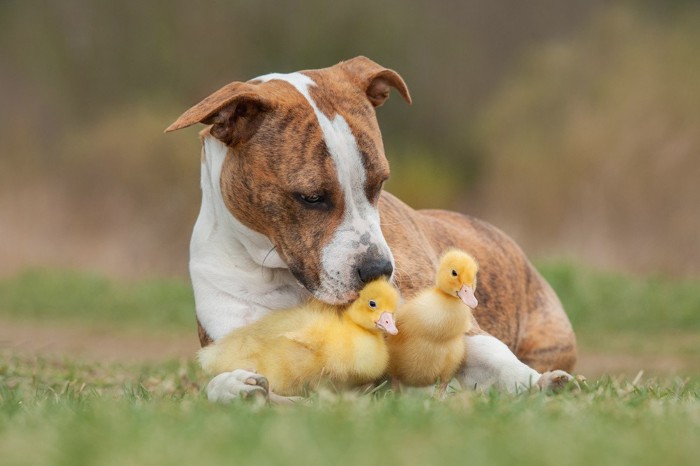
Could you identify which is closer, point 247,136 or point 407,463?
point 407,463

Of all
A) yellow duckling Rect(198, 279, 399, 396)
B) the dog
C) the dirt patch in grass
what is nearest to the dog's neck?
the dog

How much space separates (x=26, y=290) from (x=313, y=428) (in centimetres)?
1074

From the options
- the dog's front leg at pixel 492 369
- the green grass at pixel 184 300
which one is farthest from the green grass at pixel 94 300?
the dog's front leg at pixel 492 369

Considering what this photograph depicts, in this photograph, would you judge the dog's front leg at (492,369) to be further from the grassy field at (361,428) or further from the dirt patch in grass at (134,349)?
the dirt patch in grass at (134,349)

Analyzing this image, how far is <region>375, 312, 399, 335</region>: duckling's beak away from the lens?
4258 mm

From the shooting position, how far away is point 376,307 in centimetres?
433

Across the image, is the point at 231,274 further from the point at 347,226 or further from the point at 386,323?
the point at 386,323

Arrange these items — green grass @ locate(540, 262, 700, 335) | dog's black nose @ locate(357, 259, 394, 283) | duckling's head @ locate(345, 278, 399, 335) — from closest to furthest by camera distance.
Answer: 1. duckling's head @ locate(345, 278, 399, 335)
2. dog's black nose @ locate(357, 259, 394, 283)
3. green grass @ locate(540, 262, 700, 335)

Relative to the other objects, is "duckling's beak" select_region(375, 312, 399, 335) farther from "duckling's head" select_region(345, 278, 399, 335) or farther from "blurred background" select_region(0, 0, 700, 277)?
"blurred background" select_region(0, 0, 700, 277)

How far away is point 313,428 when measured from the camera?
3145 mm

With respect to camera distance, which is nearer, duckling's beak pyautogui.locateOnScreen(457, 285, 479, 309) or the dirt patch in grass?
duckling's beak pyautogui.locateOnScreen(457, 285, 479, 309)

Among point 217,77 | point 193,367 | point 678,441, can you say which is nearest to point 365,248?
point 678,441

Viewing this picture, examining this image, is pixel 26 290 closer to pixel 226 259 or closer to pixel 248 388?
pixel 226 259

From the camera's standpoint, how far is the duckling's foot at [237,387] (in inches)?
164
